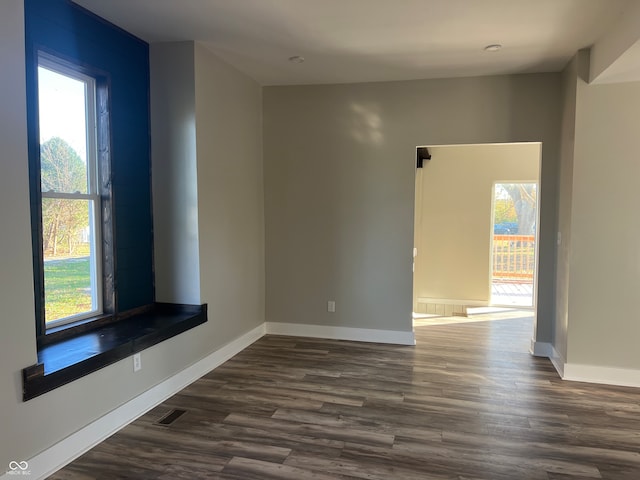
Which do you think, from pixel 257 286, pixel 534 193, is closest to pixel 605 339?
pixel 257 286

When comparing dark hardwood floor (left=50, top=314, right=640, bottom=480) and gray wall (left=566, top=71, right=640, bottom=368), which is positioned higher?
gray wall (left=566, top=71, right=640, bottom=368)

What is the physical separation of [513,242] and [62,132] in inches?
249

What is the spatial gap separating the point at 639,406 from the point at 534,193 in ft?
14.1

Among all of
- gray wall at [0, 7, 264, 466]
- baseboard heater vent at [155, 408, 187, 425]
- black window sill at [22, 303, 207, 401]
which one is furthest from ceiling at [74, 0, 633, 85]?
baseboard heater vent at [155, 408, 187, 425]

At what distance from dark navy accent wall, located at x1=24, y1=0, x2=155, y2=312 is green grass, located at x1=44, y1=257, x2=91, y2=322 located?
9.4 inches

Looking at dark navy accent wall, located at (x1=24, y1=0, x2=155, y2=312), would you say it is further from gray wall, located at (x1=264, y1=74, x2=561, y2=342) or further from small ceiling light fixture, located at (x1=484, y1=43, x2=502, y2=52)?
small ceiling light fixture, located at (x1=484, y1=43, x2=502, y2=52)

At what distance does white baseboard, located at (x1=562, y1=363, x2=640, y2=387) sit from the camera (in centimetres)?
340

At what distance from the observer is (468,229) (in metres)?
6.64

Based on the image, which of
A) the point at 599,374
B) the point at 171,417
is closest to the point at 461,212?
the point at 599,374

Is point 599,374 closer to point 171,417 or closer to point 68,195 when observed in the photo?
point 171,417

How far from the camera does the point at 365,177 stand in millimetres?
4434

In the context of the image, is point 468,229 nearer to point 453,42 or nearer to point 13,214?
point 453,42

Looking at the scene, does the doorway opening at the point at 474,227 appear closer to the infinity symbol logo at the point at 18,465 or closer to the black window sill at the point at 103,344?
the black window sill at the point at 103,344

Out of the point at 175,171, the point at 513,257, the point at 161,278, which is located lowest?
the point at 513,257
